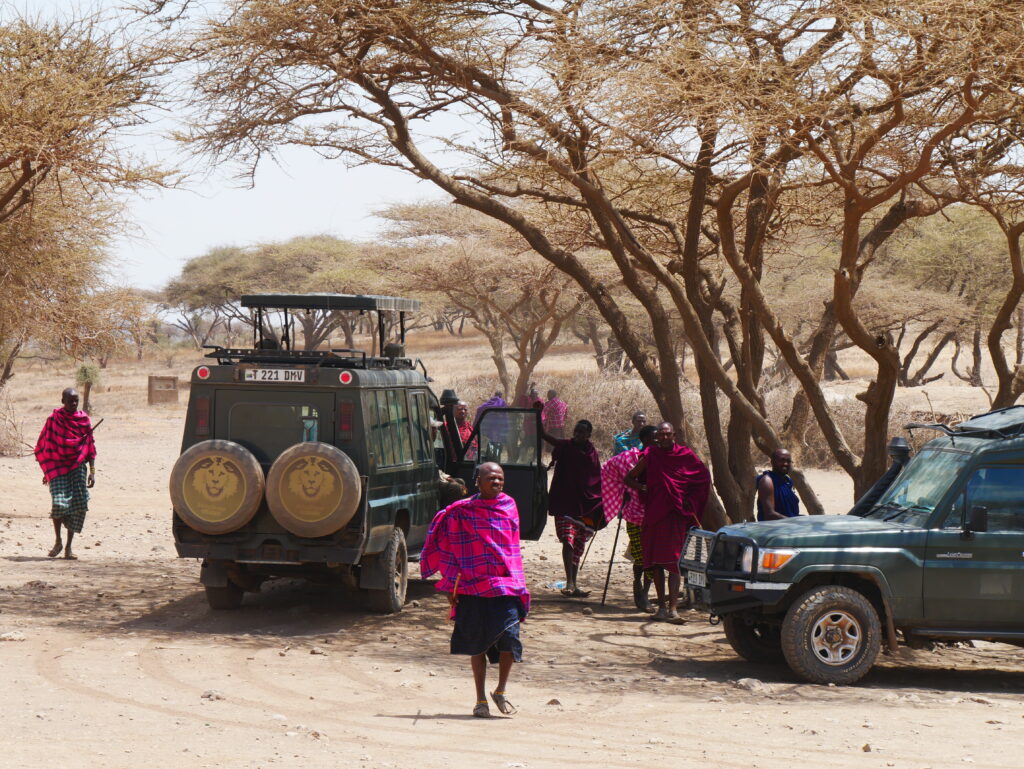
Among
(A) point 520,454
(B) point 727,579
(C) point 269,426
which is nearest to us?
(B) point 727,579

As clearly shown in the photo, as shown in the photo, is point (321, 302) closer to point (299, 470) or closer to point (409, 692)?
point (299, 470)

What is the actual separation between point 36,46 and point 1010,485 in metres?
10.8

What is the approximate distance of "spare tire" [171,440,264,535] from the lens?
30.1 ft

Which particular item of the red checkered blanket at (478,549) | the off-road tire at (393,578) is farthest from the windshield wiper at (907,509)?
the off-road tire at (393,578)

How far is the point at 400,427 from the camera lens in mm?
10258

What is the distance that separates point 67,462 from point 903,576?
834 cm

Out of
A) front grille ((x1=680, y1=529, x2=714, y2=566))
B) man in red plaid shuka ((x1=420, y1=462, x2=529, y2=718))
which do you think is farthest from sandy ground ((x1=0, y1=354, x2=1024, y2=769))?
front grille ((x1=680, y1=529, x2=714, y2=566))

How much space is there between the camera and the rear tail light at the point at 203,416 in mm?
9602

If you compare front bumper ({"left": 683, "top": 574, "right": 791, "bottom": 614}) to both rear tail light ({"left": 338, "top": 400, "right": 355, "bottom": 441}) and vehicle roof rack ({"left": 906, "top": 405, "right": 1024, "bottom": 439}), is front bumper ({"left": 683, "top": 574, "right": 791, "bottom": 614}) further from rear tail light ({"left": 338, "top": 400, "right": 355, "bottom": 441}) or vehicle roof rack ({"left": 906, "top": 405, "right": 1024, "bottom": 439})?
rear tail light ({"left": 338, "top": 400, "right": 355, "bottom": 441})

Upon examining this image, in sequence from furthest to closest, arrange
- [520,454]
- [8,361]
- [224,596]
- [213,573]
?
[8,361], [520,454], [224,596], [213,573]

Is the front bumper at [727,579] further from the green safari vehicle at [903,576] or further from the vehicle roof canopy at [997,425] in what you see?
the vehicle roof canopy at [997,425]

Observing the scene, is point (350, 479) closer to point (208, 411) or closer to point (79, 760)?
point (208, 411)

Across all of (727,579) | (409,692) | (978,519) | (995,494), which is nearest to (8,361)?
(409,692)

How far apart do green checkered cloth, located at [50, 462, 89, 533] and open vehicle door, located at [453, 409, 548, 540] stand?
167 inches
